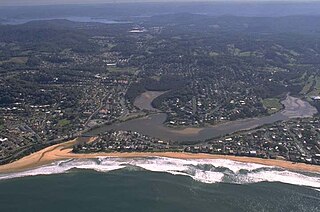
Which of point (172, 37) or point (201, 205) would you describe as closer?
point (201, 205)

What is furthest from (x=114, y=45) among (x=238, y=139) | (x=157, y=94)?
(x=238, y=139)

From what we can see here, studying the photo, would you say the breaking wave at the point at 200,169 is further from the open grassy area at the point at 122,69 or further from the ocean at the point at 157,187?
the open grassy area at the point at 122,69

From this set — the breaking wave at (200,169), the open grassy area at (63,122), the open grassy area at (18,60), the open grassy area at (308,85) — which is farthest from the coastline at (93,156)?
the open grassy area at (18,60)

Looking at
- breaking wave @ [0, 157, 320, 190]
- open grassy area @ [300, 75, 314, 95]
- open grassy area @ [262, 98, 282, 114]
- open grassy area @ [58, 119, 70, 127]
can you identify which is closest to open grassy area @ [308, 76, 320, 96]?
open grassy area @ [300, 75, 314, 95]

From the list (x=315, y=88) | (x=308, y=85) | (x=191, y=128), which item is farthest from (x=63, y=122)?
(x=308, y=85)

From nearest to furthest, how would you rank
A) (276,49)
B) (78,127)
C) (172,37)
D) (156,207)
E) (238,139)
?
(156,207) → (238,139) → (78,127) → (276,49) → (172,37)

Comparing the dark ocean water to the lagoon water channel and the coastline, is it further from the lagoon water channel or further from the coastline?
the lagoon water channel

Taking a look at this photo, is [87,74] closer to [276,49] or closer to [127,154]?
[127,154]
